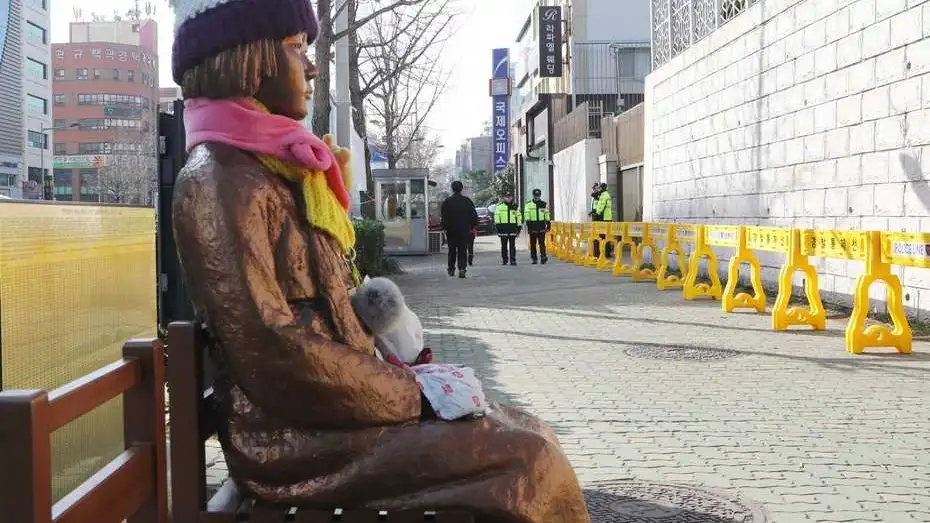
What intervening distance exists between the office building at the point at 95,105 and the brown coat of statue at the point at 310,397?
42.8m

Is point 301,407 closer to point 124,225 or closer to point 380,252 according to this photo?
point 124,225

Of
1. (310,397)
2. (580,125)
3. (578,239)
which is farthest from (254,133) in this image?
(580,125)

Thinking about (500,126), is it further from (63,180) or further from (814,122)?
A: (814,122)

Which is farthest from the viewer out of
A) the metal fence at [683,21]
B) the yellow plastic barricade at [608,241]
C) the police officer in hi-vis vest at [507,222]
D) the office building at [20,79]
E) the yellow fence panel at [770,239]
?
the police officer in hi-vis vest at [507,222]

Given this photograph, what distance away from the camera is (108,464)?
76.2 inches

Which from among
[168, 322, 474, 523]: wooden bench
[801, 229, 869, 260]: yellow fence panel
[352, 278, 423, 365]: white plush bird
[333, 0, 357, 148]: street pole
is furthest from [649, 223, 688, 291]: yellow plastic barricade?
[168, 322, 474, 523]: wooden bench

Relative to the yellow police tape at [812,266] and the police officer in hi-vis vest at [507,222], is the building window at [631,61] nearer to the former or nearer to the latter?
the police officer in hi-vis vest at [507,222]

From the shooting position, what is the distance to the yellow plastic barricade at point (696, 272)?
12180 mm

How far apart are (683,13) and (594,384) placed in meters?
12.6

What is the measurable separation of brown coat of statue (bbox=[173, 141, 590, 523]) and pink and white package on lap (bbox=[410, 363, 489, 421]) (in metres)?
0.03

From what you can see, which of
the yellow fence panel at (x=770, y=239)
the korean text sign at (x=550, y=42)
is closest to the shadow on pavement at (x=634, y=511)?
the yellow fence panel at (x=770, y=239)

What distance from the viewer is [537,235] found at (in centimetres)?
2144

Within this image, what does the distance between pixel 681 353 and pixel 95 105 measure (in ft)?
246

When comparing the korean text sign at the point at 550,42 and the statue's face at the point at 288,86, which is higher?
the korean text sign at the point at 550,42
